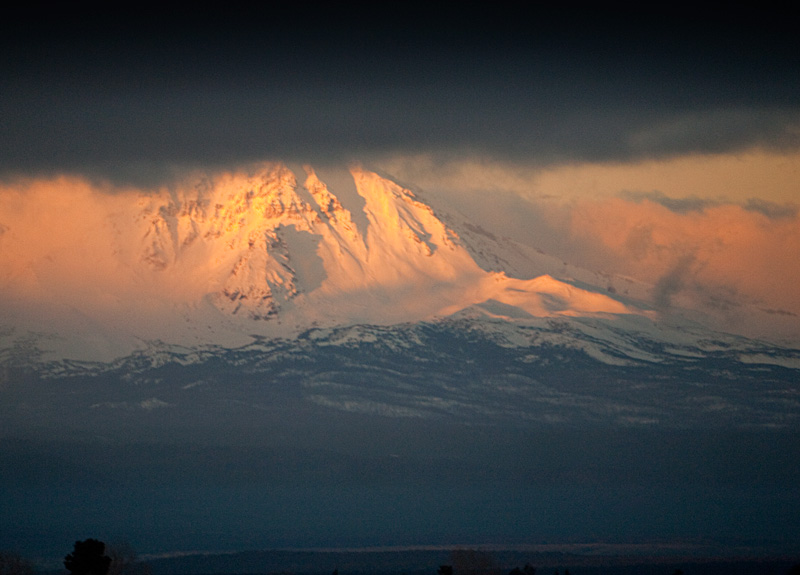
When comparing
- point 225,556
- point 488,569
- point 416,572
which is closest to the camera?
point 488,569

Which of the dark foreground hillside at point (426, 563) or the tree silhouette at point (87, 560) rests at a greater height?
the dark foreground hillside at point (426, 563)

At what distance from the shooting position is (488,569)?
132 meters

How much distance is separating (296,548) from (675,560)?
137 ft

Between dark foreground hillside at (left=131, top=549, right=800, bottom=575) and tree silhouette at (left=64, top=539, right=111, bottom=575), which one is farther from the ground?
dark foreground hillside at (left=131, top=549, right=800, bottom=575)

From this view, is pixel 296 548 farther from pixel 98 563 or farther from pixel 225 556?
pixel 98 563

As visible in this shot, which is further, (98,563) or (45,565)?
(45,565)

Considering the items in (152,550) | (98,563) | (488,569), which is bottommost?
(98,563)

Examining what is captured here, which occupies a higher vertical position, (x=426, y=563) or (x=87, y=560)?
(x=426, y=563)

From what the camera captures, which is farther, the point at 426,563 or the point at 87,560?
the point at 426,563

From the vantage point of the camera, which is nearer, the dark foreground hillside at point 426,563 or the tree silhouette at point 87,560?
the tree silhouette at point 87,560

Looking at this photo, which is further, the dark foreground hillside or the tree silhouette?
the dark foreground hillside

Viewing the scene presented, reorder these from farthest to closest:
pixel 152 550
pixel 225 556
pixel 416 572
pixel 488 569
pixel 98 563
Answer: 1. pixel 152 550
2. pixel 225 556
3. pixel 416 572
4. pixel 488 569
5. pixel 98 563

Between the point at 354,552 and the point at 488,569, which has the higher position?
the point at 354,552

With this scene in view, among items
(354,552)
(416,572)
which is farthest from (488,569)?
(354,552)
